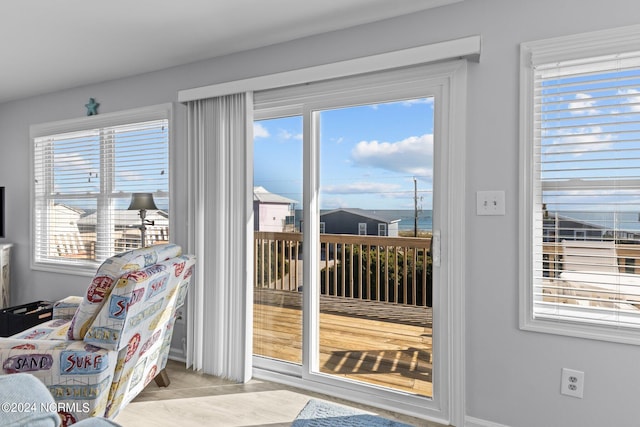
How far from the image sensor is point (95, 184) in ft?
12.6

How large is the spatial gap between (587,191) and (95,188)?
4072 mm

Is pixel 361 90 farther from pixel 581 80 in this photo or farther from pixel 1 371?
pixel 1 371

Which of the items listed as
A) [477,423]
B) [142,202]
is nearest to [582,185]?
[477,423]

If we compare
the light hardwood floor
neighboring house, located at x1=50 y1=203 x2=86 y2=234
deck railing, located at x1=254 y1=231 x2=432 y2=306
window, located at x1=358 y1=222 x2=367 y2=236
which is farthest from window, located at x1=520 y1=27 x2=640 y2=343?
neighboring house, located at x1=50 y1=203 x2=86 y2=234

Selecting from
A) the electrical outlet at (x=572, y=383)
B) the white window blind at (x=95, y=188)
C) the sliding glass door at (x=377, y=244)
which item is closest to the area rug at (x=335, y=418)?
the sliding glass door at (x=377, y=244)

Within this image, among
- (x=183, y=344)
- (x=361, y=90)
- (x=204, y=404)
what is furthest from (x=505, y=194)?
(x=183, y=344)

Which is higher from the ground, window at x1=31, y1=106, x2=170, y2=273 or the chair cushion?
window at x1=31, y1=106, x2=170, y2=273

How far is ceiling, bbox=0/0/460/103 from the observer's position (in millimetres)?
2312

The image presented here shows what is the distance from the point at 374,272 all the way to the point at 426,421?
0.97 metres

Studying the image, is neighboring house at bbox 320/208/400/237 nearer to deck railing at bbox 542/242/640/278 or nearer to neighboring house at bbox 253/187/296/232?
neighboring house at bbox 253/187/296/232

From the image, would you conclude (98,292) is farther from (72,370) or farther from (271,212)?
(271,212)

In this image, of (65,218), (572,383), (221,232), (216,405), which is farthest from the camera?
(65,218)

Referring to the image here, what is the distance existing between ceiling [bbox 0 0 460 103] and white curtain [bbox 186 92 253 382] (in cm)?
43

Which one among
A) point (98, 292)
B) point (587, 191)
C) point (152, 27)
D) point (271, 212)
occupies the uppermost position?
point (152, 27)
